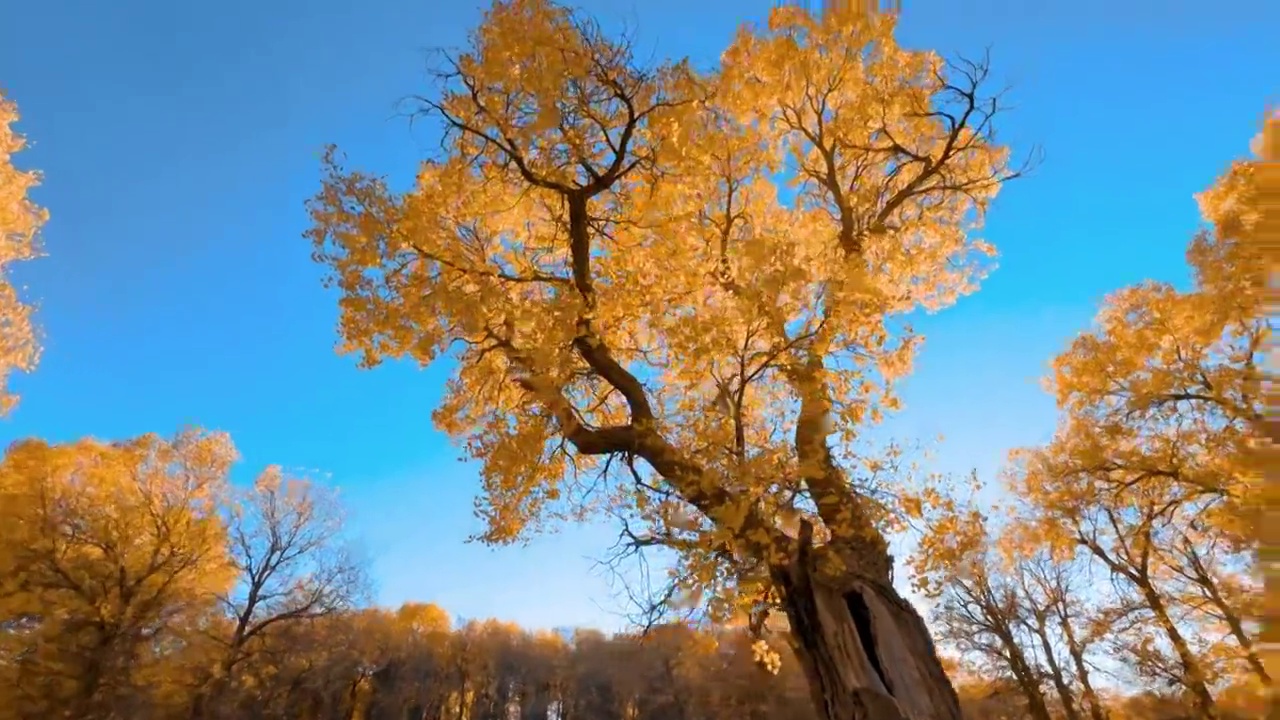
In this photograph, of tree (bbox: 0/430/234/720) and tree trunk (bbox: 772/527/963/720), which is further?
tree (bbox: 0/430/234/720)

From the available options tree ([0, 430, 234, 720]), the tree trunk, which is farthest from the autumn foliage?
tree ([0, 430, 234, 720])

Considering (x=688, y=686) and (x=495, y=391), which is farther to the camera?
(x=688, y=686)

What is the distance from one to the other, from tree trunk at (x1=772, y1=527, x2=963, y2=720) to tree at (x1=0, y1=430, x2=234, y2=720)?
71.9 feet

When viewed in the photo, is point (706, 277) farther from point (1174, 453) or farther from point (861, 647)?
point (1174, 453)

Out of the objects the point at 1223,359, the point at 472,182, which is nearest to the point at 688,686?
the point at 1223,359

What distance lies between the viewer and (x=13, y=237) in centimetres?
926

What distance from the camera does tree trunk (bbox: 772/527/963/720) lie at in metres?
5.26

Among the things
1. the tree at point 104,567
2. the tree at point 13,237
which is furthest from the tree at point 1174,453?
the tree at point 104,567

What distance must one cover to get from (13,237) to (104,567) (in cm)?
1536

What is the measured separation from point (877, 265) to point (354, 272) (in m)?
6.26

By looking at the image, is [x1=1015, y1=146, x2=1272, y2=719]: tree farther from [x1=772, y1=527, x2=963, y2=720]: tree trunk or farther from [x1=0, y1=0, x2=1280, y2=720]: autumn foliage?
[x1=772, y1=527, x2=963, y2=720]: tree trunk

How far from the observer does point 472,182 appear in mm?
8227

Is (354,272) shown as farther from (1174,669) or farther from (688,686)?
(688,686)

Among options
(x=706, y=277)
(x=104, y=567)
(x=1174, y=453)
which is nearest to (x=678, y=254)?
(x=706, y=277)
